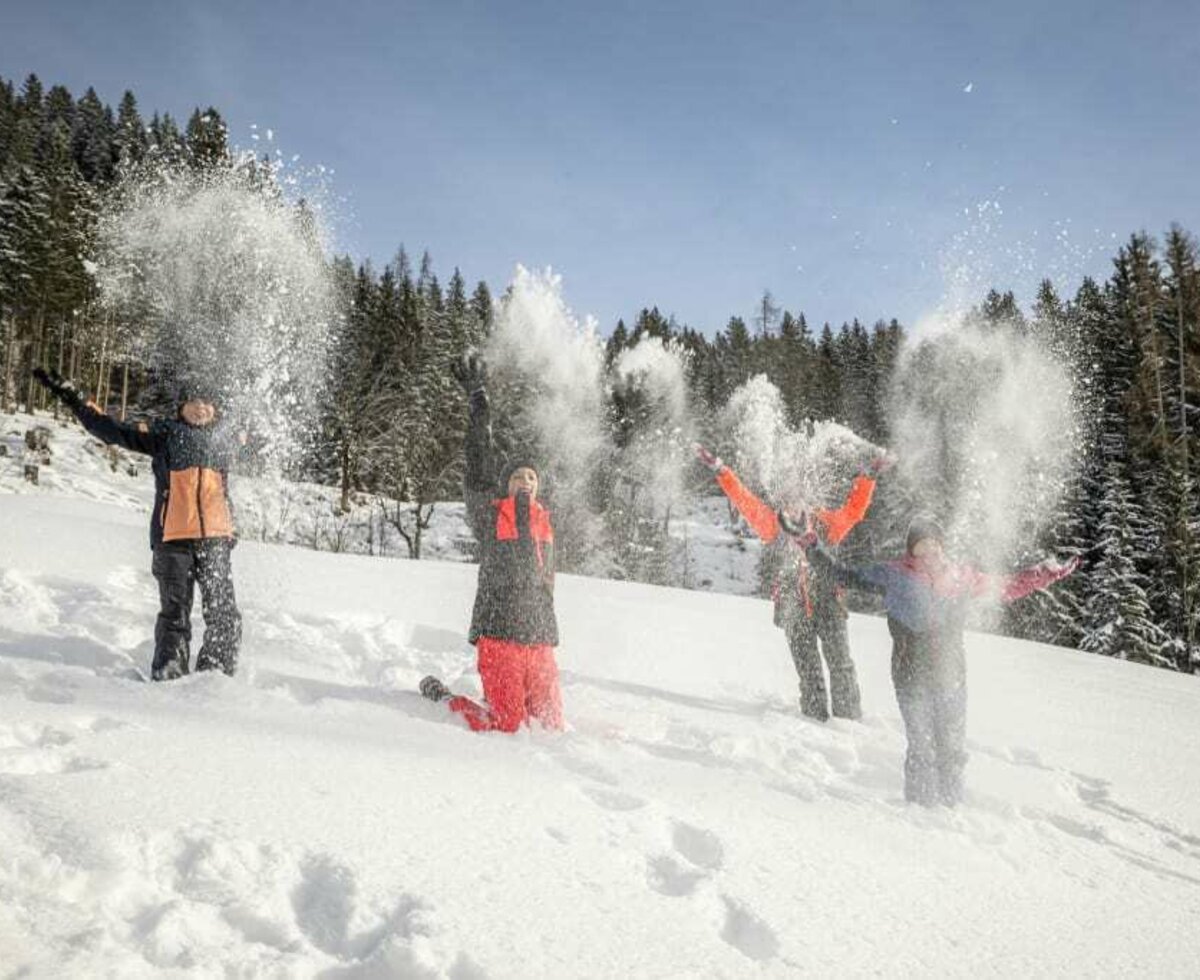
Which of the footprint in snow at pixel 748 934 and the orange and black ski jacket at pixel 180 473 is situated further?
the orange and black ski jacket at pixel 180 473

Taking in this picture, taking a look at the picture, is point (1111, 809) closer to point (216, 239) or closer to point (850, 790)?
point (850, 790)

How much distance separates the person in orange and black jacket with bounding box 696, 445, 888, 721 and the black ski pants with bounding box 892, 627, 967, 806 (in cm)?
141

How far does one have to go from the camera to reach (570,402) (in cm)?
4100

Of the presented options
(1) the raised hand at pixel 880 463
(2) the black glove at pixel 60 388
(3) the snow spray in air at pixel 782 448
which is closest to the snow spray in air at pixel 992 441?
(3) the snow spray in air at pixel 782 448

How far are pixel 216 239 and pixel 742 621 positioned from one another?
3151cm

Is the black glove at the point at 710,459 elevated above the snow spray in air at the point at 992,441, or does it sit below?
below

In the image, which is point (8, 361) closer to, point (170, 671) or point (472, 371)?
point (170, 671)

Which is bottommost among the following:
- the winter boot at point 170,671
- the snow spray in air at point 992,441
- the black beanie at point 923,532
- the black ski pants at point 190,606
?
the winter boot at point 170,671

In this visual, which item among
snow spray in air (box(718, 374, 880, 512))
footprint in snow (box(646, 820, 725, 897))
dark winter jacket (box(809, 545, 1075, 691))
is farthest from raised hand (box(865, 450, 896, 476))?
snow spray in air (box(718, 374, 880, 512))

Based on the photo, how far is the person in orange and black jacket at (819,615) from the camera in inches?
227

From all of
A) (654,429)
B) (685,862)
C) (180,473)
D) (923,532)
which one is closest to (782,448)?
(654,429)

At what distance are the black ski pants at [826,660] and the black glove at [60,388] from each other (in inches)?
198

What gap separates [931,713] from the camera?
423 cm

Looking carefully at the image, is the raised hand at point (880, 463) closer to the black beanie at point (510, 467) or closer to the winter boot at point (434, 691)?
the black beanie at point (510, 467)
